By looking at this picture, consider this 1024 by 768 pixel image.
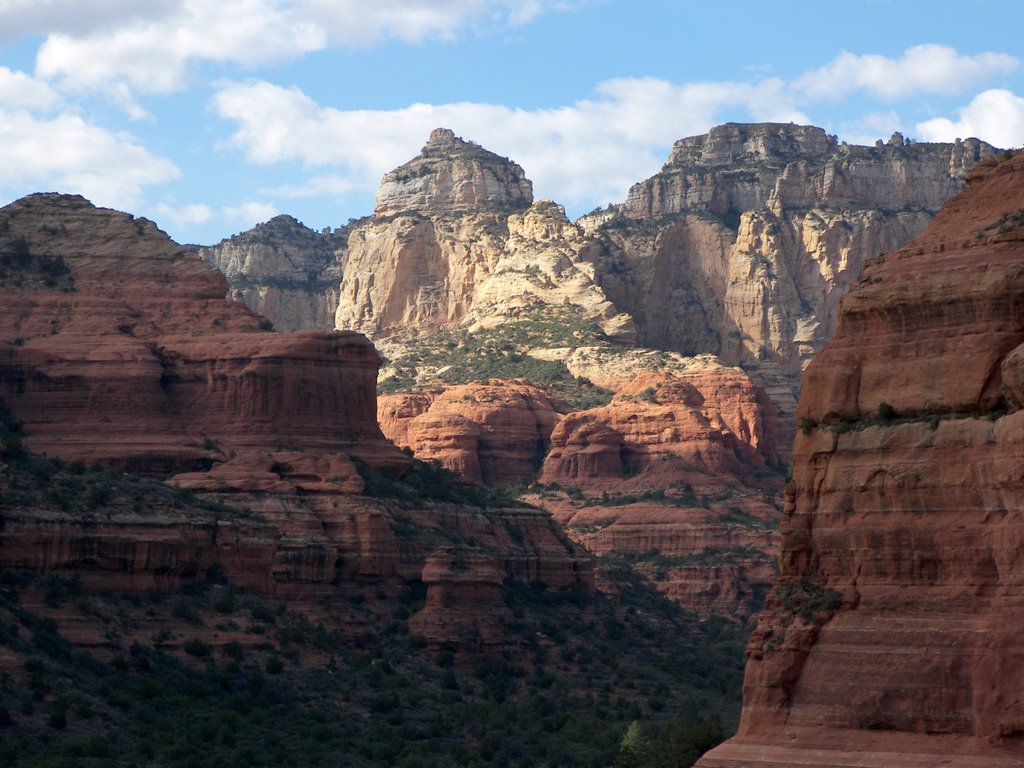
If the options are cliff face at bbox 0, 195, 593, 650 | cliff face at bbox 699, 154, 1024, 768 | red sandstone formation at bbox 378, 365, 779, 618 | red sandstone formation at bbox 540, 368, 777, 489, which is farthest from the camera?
red sandstone formation at bbox 540, 368, 777, 489

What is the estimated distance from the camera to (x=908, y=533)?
53094 millimetres

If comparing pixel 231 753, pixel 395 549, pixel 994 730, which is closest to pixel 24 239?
pixel 395 549

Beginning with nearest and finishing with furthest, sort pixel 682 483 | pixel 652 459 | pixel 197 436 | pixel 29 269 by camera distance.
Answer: pixel 197 436 < pixel 29 269 < pixel 682 483 < pixel 652 459

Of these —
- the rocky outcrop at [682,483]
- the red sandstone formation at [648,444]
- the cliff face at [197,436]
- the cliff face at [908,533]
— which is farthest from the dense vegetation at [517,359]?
the cliff face at [908,533]

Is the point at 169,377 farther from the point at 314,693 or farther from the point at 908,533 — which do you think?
the point at 908,533

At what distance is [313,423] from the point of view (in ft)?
388

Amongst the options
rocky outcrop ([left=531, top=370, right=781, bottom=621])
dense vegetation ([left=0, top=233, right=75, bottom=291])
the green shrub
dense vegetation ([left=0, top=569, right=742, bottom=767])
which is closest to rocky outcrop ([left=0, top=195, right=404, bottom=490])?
dense vegetation ([left=0, top=233, right=75, bottom=291])

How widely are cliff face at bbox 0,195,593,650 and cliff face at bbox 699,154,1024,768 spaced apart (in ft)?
155

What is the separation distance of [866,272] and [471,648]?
5393cm

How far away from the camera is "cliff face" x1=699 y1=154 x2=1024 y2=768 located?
168 feet

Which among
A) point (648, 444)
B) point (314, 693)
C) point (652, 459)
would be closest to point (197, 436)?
point (314, 693)

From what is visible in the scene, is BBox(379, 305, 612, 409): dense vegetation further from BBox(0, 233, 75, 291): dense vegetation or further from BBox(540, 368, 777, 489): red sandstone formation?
BBox(0, 233, 75, 291): dense vegetation

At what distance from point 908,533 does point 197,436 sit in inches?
2632

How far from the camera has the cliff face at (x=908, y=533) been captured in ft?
168
